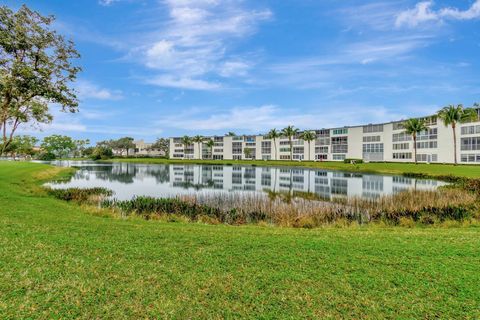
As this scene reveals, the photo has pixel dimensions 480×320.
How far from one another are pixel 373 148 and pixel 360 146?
4.72m

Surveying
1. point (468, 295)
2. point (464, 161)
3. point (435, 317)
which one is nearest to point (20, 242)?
point (435, 317)

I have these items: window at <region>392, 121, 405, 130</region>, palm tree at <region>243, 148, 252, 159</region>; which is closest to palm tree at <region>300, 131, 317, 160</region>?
palm tree at <region>243, 148, 252, 159</region>

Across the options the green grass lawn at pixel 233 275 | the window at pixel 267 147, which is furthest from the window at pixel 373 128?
the green grass lawn at pixel 233 275

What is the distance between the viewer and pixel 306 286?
6.08 m

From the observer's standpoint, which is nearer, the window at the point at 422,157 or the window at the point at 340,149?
the window at the point at 422,157

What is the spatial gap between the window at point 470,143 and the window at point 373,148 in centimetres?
2652

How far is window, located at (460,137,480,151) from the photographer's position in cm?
6700

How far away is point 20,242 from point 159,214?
31.0 ft

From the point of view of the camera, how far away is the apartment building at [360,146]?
71.1 metres

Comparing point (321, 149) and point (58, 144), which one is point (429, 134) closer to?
point (321, 149)

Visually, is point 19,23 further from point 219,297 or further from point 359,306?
point 359,306

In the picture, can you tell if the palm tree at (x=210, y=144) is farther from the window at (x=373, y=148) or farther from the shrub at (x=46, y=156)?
the shrub at (x=46, y=156)

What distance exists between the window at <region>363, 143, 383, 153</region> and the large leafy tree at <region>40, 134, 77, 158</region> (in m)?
142

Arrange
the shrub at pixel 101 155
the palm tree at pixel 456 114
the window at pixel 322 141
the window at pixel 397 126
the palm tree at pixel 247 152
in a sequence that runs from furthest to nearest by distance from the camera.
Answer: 1. the shrub at pixel 101 155
2. the palm tree at pixel 247 152
3. the window at pixel 322 141
4. the window at pixel 397 126
5. the palm tree at pixel 456 114
